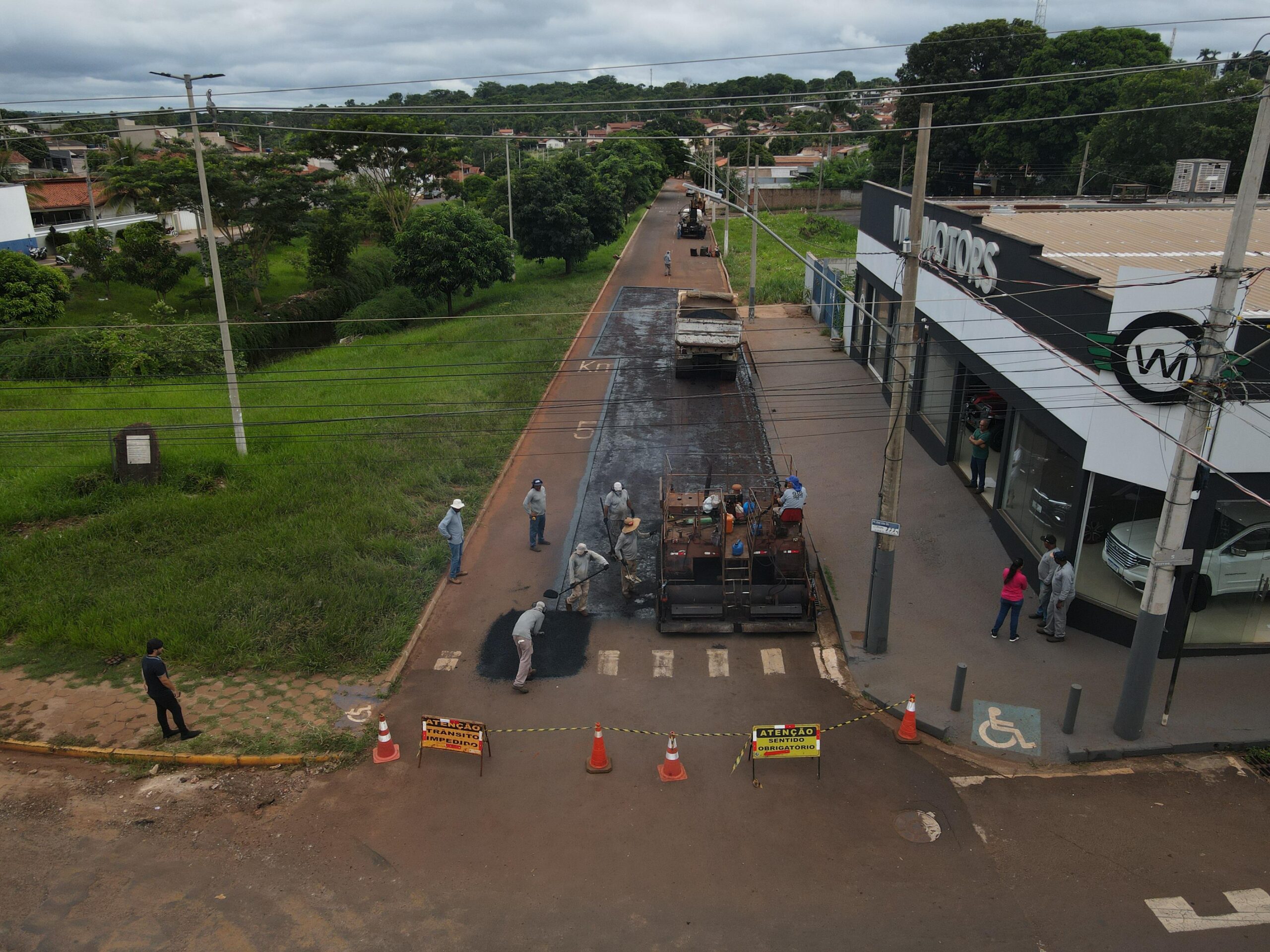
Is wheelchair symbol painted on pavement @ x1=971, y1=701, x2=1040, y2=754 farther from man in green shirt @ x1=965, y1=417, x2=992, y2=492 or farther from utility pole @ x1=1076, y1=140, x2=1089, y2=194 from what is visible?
utility pole @ x1=1076, y1=140, x2=1089, y2=194

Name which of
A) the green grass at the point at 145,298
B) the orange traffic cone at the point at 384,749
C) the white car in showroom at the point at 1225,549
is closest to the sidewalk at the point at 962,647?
A: the white car in showroom at the point at 1225,549

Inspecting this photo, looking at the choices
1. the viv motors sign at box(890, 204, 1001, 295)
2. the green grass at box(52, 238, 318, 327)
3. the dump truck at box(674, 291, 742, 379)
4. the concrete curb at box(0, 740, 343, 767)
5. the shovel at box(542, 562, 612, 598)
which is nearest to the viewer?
the concrete curb at box(0, 740, 343, 767)

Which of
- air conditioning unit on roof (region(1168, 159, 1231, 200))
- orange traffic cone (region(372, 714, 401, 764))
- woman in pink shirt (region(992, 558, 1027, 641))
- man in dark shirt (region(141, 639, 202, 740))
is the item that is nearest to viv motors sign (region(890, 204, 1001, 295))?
woman in pink shirt (region(992, 558, 1027, 641))

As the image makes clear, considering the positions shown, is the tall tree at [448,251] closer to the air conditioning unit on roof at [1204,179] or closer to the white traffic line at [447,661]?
the air conditioning unit on roof at [1204,179]

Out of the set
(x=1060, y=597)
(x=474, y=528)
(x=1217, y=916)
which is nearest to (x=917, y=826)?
(x=1217, y=916)

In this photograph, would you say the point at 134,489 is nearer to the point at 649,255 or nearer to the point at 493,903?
the point at 493,903
